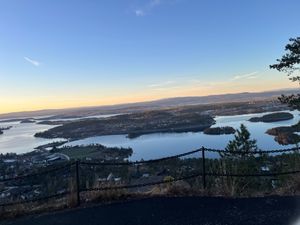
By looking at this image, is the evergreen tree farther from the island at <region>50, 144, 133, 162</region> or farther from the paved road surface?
the island at <region>50, 144, 133, 162</region>

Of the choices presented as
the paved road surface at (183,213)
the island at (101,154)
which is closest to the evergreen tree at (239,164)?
the paved road surface at (183,213)

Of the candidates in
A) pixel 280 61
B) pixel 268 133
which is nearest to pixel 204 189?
pixel 280 61

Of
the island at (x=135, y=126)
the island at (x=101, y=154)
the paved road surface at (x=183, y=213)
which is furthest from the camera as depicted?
the island at (x=135, y=126)

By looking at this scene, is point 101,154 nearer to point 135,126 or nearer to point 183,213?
point 135,126

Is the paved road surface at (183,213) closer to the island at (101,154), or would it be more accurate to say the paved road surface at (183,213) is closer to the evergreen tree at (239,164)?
the evergreen tree at (239,164)

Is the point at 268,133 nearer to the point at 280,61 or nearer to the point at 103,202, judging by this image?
the point at 280,61
